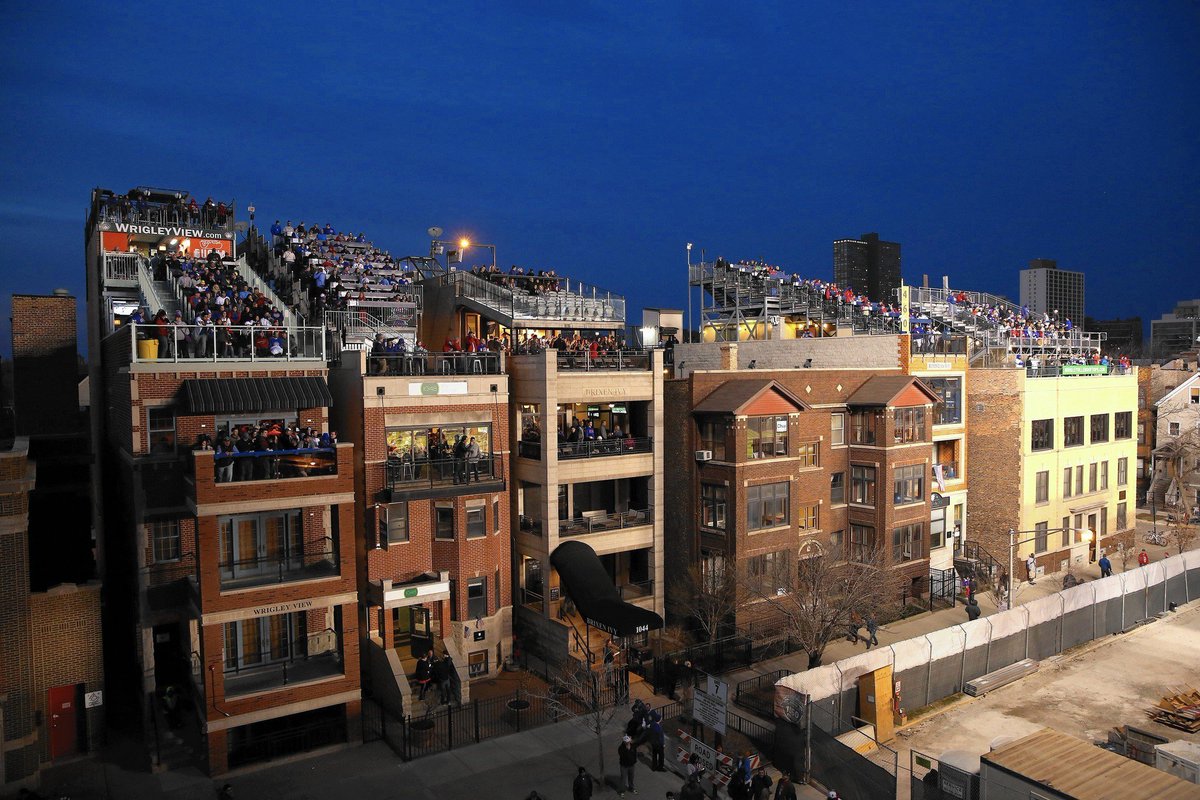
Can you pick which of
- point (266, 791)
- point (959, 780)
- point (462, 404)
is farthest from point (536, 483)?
point (959, 780)

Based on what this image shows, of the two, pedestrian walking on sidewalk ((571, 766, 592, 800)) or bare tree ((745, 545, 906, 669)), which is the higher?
bare tree ((745, 545, 906, 669))

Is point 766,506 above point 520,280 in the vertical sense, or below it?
below

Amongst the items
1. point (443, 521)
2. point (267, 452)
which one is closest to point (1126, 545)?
point (443, 521)

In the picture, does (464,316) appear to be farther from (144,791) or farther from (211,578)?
(144,791)

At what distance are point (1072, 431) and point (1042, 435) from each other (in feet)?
13.1

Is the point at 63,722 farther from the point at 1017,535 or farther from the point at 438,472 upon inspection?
the point at 1017,535

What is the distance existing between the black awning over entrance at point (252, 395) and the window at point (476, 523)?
688 centimetres

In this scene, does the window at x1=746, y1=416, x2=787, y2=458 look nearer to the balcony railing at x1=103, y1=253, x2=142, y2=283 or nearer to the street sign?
the street sign

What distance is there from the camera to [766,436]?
36031 mm

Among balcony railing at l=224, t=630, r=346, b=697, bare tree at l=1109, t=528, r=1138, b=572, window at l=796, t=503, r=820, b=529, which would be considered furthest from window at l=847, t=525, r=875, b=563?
balcony railing at l=224, t=630, r=346, b=697

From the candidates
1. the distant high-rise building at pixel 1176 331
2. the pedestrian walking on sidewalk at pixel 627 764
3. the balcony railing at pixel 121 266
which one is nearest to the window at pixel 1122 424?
the pedestrian walking on sidewalk at pixel 627 764

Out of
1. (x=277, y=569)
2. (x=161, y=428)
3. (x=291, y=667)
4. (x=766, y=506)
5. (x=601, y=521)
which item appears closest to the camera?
(x=291, y=667)

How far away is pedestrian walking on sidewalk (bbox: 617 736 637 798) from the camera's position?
23672 millimetres

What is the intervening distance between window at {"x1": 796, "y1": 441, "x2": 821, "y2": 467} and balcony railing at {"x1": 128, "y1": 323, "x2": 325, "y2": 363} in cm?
2175
